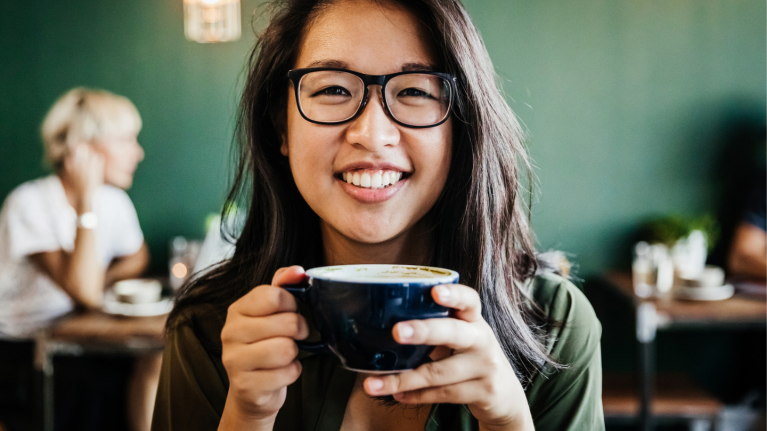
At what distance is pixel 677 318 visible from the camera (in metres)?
2.27

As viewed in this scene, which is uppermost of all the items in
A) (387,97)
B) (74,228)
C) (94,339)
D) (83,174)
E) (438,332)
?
(387,97)

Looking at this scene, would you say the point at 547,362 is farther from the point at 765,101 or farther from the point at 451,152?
the point at 765,101

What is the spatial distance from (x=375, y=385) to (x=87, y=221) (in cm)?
240

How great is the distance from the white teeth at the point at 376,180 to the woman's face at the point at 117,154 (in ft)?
7.96

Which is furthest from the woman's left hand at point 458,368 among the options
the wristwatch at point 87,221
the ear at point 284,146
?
the wristwatch at point 87,221

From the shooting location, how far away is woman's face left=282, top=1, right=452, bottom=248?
0.81 meters

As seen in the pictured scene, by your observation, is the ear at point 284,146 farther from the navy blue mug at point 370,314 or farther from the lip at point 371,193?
the navy blue mug at point 370,314

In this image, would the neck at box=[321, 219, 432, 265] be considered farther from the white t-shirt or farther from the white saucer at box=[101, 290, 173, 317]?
the white t-shirt

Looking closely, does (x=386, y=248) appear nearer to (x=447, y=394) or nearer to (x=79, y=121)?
(x=447, y=394)

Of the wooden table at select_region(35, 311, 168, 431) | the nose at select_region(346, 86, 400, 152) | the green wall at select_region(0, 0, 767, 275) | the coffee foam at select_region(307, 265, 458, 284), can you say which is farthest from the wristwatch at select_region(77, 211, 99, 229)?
the coffee foam at select_region(307, 265, 458, 284)

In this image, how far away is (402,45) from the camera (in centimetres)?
84

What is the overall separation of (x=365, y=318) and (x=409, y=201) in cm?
33

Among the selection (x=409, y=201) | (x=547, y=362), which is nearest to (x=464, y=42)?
(x=409, y=201)

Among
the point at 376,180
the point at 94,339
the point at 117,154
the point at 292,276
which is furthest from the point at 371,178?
the point at 117,154
